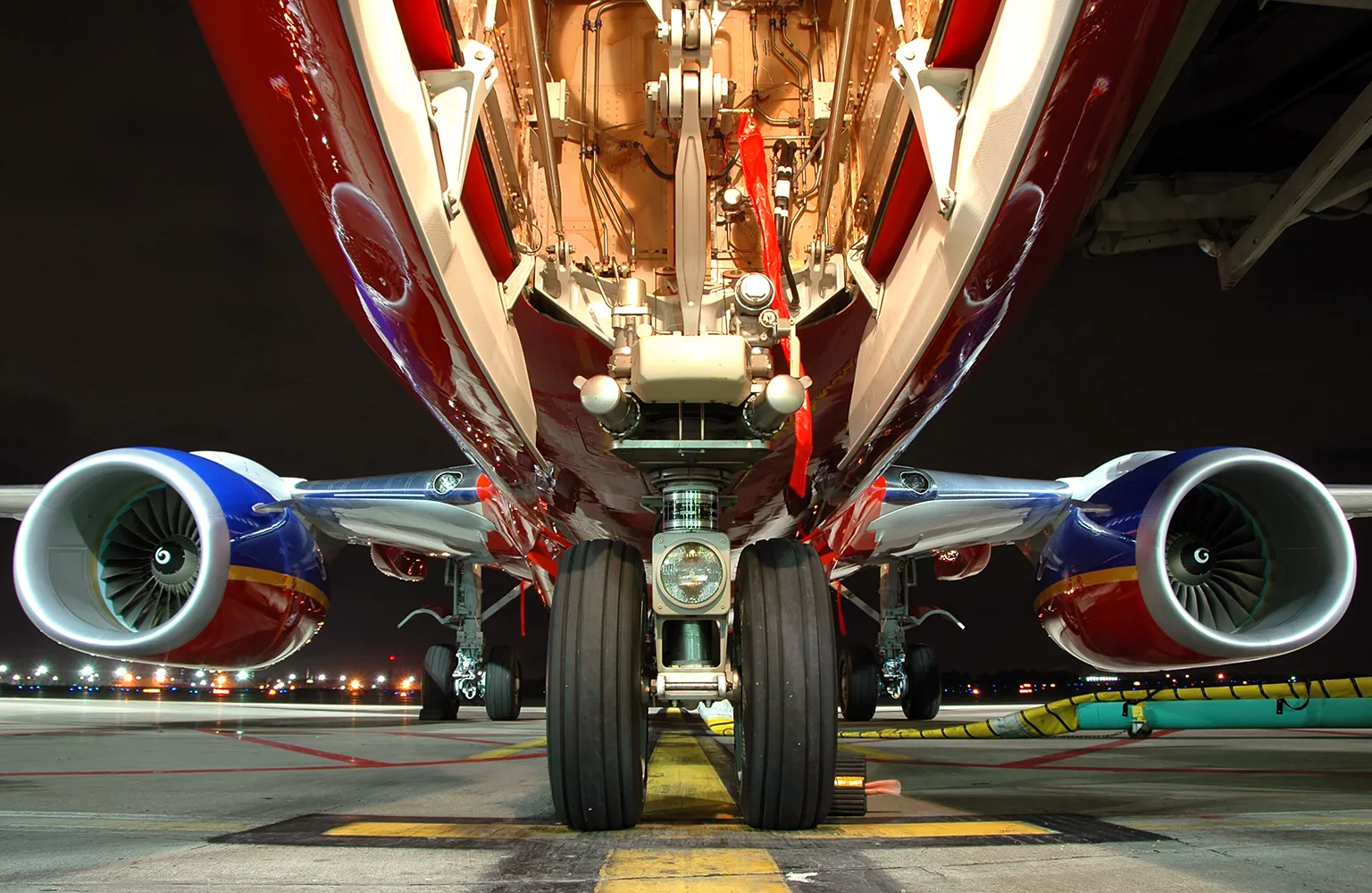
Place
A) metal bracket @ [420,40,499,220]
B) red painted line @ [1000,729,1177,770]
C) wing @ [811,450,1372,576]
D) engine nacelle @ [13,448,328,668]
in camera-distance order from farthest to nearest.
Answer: wing @ [811,450,1372,576] < red painted line @ [1000,729,1177,770] < engine nacelle @ [13,448,328,668] < metal bracket @ [420,40,499,220]

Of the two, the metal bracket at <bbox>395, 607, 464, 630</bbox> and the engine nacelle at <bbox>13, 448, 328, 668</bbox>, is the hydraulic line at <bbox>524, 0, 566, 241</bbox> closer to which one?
the engine nacelle at <bbox>13, 448, 328, 668</bbox>

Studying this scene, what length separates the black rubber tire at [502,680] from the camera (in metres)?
11.2

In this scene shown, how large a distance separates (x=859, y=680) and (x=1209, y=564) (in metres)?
5.15

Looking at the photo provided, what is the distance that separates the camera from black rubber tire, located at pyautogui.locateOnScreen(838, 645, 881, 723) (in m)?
9.81

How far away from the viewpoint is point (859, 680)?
386 inches

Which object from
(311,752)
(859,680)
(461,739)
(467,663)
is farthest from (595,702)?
(467,663)

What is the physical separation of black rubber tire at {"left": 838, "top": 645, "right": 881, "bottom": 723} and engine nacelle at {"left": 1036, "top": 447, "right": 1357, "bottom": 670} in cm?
427

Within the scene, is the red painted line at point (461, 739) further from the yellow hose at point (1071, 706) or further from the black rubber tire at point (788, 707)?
the black rubber tire at point (788, 707)

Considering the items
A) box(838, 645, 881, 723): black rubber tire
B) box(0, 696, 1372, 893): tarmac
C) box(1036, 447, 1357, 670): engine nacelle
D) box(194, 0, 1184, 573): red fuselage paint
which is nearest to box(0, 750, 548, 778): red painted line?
box(0, 696, 1372, 893): tarmac

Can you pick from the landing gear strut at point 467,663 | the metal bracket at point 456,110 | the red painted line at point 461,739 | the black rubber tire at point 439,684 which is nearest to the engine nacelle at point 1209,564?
the metal bracket at point 456,110

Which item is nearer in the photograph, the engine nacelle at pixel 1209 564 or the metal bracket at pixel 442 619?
the engine nacelle at pixel 1209 564

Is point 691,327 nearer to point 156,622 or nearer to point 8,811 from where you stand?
point 8,811

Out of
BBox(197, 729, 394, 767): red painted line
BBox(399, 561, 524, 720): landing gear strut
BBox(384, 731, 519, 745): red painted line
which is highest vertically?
BBox(399, 561, 524, 720): landing gear strut

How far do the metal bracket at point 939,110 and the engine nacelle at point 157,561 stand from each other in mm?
4985
